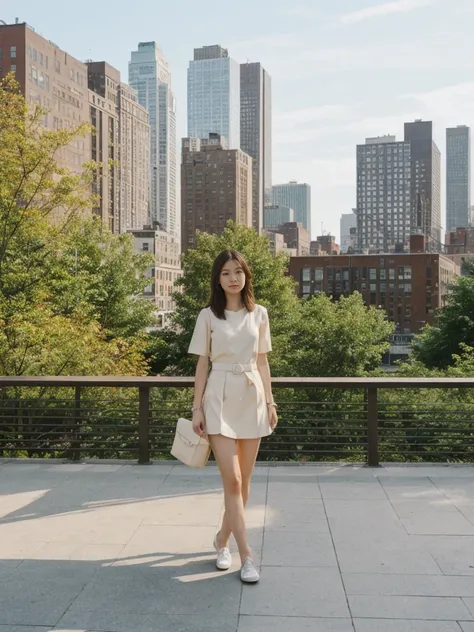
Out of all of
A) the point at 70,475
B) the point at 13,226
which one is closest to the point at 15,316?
the point at 13,226

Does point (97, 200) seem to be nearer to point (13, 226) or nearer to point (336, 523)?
point (13, 226)

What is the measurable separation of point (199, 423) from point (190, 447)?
A: 0.20 m

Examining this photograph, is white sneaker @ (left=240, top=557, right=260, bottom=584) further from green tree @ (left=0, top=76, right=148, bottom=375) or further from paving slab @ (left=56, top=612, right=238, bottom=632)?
green tree @ (left=0, top=76, right=148, bottom=375)

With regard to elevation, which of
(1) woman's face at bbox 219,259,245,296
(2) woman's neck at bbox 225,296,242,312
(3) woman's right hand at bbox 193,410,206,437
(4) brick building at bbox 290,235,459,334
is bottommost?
(3) woman's right hand at bbox 193,410,206,437

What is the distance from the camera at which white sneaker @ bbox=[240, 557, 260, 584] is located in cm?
421

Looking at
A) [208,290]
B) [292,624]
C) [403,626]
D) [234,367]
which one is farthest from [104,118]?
[403,626]

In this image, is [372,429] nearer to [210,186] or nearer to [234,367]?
[234,367]

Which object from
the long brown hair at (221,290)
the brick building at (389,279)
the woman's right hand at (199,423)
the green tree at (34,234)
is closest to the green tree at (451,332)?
the green tree at (34,234)

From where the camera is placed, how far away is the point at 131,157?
192250mm

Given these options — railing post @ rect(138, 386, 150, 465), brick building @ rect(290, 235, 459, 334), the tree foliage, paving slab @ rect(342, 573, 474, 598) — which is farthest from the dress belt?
brick building @ rect(290, 235, 459, 334)

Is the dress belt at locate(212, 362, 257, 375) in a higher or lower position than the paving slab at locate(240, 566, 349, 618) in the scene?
higher

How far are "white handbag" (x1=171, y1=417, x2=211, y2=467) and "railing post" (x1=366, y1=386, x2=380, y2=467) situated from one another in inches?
131

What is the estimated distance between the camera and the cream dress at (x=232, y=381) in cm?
440

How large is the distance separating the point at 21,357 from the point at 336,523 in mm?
13177
